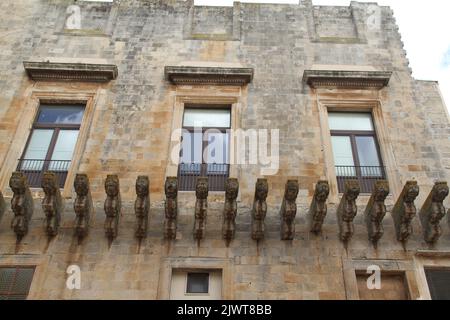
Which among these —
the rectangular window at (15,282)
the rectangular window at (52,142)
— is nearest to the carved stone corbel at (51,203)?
the rectangular window at (15,282)

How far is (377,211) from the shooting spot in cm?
902

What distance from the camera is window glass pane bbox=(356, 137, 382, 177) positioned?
1080cm

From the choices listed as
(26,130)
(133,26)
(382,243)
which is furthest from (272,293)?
(133,26)

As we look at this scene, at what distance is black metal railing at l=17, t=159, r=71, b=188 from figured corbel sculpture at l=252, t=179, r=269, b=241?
4.33 m

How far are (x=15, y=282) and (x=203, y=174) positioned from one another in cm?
432

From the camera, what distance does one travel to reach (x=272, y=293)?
8625mm

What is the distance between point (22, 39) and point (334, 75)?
850 cm

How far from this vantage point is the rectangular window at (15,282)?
863cm

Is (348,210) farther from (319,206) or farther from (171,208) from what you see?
(171,208)

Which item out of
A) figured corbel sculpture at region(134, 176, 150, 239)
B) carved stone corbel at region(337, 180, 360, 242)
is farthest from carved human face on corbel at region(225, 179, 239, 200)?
carved stone corbel at region(337, 180, 360, 242)

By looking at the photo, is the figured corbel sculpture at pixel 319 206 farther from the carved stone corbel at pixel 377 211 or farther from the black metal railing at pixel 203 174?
the black metal railing at pixel 203 174

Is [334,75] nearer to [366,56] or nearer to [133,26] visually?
[366,56]

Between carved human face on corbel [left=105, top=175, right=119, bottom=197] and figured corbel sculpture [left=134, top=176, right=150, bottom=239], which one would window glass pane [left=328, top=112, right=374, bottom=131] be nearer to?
figured corbel sculpture [left=134, top=176, right=150, bottom=239]

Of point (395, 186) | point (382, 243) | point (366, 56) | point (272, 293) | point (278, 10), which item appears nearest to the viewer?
point (272, 293)
